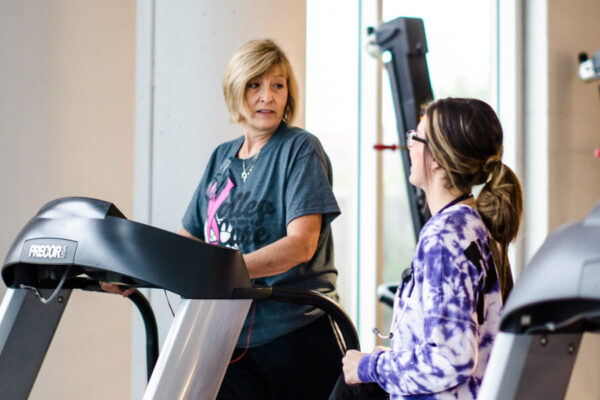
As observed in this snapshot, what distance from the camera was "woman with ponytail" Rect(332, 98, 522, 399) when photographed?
109 cm

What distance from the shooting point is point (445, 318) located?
1090mm

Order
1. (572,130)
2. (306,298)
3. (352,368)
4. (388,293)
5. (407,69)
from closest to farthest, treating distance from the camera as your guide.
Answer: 1. (352,368)
2. (306,298)
3. (407,69)
4. (388,293)
5. (572,130)

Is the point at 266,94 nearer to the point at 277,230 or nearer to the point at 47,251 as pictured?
the point at 277,230

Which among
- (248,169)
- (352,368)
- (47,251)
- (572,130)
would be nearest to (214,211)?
(248,169)

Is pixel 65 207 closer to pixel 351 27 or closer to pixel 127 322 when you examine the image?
pixel 127 322

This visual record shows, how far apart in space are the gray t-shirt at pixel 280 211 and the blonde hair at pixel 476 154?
46cm

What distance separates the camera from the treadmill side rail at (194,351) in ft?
4.19

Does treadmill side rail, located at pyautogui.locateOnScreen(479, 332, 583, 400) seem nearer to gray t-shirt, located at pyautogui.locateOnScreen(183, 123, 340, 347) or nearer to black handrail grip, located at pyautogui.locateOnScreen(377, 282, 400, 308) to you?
gray t-shirt, located at pyautogui.locateOnScreen(183, 123, 340, 347)

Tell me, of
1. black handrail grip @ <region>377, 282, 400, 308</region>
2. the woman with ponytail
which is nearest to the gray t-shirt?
the woman with ponytail

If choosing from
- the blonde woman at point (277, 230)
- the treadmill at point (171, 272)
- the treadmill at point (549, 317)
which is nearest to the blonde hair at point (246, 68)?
the blonde woman at point (277, 230)

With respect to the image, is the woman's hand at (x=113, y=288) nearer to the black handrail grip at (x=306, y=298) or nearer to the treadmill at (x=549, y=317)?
the black handrail grip at (x=306, y=298)

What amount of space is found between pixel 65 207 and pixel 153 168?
1224 mm

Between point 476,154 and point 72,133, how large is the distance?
1.73 m

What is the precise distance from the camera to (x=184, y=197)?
262 centimetres
